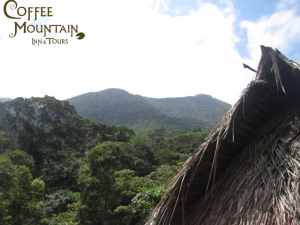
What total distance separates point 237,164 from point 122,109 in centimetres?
6025

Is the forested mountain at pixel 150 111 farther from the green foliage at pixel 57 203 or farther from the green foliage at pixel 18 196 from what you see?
the green foliage at pixel 18 196

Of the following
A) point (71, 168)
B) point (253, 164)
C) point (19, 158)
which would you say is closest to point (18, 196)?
point (253, 164)

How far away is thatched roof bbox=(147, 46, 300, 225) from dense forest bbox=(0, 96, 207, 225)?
9.79ft

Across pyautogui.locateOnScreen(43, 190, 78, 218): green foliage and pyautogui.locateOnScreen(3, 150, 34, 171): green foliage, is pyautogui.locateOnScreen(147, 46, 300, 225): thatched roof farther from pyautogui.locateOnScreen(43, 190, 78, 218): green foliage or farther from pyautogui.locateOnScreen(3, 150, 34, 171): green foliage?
pyautogui.locateOnScreen(3, 150, 34, 171): green foliage

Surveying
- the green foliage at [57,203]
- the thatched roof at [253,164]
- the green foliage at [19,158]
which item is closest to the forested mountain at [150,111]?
the green foliage at [19,158]

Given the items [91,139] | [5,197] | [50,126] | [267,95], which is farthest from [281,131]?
[50,126]

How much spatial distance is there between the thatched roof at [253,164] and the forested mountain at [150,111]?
1478 inches

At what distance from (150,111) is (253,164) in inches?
2209

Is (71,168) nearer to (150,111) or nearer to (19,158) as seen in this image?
(19,158)

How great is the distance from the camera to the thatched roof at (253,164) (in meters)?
1.21

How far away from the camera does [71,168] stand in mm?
14562

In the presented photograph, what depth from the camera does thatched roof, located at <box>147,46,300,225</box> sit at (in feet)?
3.96

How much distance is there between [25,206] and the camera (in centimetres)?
569

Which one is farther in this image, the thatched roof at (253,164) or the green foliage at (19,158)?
the green foliage at (19,158)
